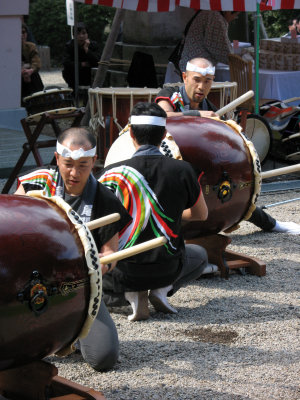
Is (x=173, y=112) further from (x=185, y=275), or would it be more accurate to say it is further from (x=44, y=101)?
(x=44, y=101)

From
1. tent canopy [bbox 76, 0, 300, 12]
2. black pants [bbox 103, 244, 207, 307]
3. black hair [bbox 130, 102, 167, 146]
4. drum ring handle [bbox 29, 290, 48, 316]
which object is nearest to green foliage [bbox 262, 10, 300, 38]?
tent canopy [bbox 76, 0, 300, 12]

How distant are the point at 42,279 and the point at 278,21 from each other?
44.1ft

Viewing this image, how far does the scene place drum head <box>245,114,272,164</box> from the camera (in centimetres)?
672

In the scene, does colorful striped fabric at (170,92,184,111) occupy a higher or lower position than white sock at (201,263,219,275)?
higher

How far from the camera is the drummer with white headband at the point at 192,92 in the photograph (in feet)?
14.3

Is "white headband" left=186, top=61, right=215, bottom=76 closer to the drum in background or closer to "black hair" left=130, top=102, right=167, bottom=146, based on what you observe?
"black hair" left=130, top=102, right=167, bottom=146

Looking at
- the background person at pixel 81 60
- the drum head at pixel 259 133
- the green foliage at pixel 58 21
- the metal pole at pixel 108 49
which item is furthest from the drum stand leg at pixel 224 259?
the green foliage at pixel 58 21

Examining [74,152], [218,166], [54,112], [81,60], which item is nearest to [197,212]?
[218,166]

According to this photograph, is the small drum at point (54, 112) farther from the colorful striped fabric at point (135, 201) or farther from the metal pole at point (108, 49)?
the colorful striped fabric at point (135, 201)

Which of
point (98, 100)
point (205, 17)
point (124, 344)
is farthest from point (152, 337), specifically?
point (205, 17)

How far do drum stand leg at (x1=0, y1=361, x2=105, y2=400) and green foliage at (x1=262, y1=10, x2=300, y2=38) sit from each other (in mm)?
12771

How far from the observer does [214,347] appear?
130 inches

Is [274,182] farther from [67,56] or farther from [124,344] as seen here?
[67,56]

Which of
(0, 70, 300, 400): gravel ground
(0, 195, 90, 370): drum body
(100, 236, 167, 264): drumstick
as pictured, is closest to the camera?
(0, 195, 90, 370): drum body
